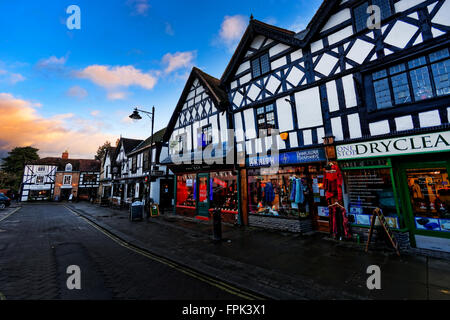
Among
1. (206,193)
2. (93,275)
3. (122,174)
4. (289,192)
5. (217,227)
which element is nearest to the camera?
(93,275)

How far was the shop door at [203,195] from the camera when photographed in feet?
41.8

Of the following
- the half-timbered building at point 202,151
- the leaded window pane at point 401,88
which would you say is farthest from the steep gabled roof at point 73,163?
the leaded window pane at point 401,88

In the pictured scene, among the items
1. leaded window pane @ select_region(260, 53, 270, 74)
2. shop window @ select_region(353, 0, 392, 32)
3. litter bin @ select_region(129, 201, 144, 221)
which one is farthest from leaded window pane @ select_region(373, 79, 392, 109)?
litter bin @ select_region(129, 201, 144, 221)

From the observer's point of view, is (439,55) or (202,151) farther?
(202,151)

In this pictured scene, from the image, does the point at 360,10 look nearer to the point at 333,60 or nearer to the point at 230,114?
the point at 333,60

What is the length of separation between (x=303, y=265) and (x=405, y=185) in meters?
4.71

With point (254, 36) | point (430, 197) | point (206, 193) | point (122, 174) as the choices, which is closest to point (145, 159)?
point (122, 174)

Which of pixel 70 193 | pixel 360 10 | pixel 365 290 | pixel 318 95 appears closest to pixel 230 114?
pixel 318 95

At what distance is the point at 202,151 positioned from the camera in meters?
13.3

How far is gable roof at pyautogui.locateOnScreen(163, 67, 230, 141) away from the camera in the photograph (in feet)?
39.5


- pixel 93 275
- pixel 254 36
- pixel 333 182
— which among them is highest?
pixel 254 36

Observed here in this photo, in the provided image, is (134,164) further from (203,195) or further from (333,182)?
(333,182)

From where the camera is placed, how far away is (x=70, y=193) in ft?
134
